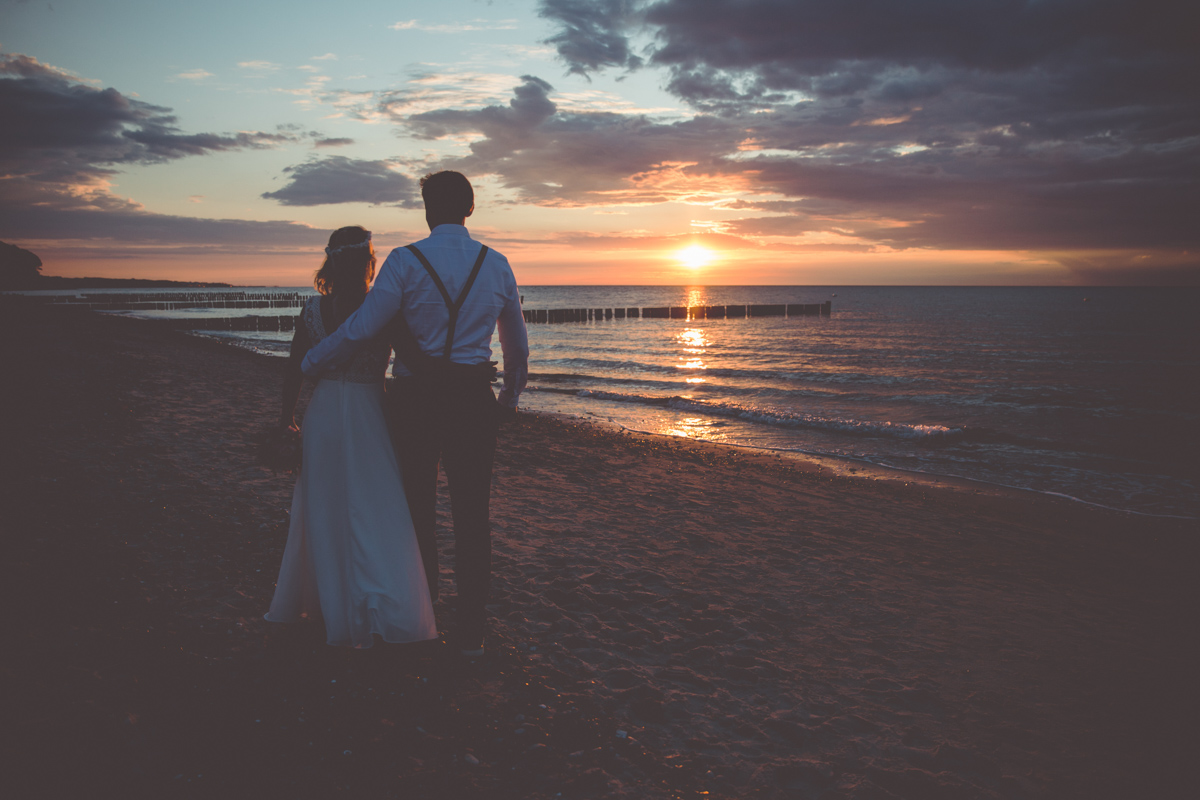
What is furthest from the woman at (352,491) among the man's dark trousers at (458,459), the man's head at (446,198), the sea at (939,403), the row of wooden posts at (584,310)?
the row of wooden posts at (584,310)

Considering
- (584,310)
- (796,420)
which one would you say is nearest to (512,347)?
(796,420)

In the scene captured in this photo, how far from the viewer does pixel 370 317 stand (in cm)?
279

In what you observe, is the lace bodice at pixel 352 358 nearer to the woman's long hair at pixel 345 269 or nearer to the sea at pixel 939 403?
the woman's long hair at pixel 345 269

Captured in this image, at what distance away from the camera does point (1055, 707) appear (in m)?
3.35

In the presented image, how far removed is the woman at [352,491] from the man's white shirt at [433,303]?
0.20m

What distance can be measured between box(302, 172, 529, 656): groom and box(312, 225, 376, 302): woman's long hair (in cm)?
35

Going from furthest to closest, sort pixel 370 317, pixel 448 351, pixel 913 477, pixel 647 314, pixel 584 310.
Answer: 1. pixel 647 314
2. pixel 584 310
3. pixel 913 477
4. pixel 448 351
5. pixel 370 317

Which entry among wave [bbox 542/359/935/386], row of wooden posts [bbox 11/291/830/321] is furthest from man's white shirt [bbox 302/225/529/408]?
row of wooden posts [bbox 11/291/830/321]

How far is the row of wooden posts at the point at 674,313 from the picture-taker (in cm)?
5906

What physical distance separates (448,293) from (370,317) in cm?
38

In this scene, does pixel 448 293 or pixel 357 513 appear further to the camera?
pixel 357 513

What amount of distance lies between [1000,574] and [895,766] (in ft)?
11.8

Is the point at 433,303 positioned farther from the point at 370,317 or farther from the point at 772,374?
the point at 772,374

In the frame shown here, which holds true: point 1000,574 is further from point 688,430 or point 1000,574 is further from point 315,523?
point 688,430
